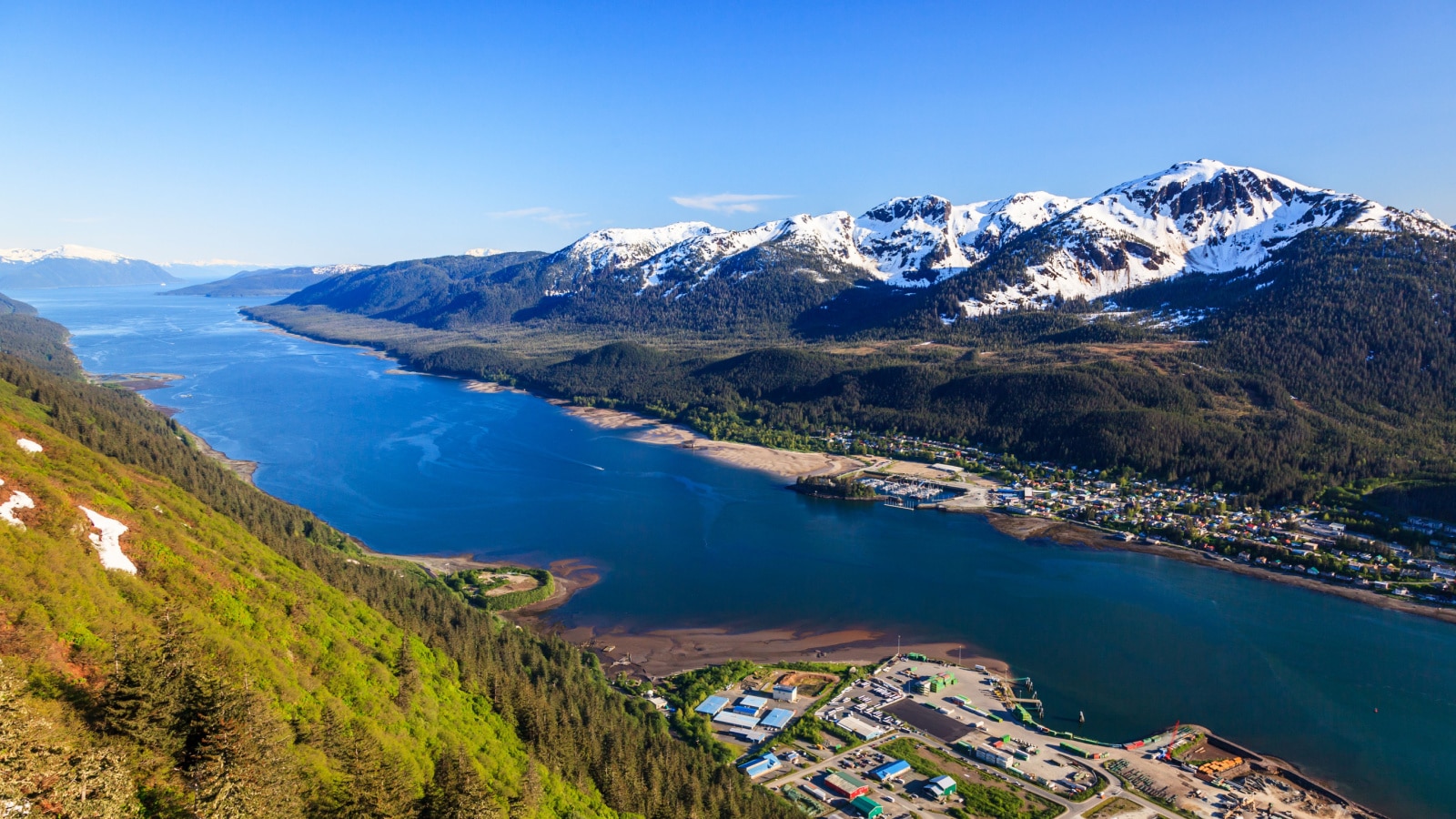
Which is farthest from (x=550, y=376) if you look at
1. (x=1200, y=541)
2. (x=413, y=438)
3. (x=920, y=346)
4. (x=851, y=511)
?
(x=1200, y=541)

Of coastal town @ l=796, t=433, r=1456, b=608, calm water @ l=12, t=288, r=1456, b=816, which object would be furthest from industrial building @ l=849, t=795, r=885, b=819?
coastal town @ l=796, t=433, r=1456, b=608

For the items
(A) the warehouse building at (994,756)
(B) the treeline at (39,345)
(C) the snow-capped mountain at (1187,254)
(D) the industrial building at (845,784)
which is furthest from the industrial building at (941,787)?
(C) the snow-capped mountain at (1187,254)

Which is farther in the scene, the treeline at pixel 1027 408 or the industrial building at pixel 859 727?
the treeline at pixel 1027 408

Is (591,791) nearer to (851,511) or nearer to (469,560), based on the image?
(469,560)

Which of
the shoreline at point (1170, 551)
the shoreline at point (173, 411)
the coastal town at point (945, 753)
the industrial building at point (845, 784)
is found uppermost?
the shoreline at point (173, 411)

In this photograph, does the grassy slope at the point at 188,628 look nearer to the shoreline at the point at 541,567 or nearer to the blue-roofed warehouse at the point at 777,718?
the blue-roofed warehouse at the point at 777,718

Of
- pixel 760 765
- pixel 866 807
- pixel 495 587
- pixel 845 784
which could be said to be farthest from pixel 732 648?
pixel 495 587

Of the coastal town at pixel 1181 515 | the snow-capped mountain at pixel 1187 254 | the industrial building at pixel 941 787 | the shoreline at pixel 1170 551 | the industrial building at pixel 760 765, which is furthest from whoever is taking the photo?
the snow-capped mountain at pixel 1187 254

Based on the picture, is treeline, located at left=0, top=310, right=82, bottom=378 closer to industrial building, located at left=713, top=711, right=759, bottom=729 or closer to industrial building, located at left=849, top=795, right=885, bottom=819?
industrial building, located at left=713, top=711, right=759, bottom=729
